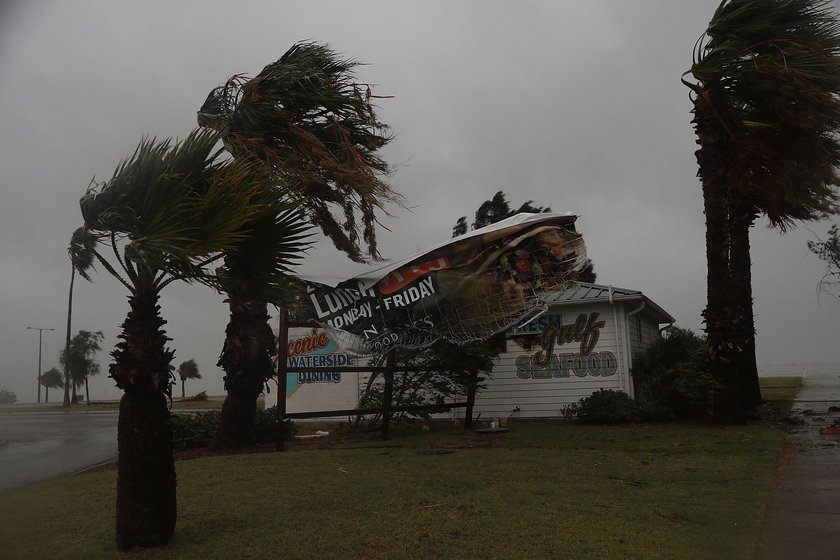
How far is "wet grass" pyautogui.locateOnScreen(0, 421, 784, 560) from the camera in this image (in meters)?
5.81

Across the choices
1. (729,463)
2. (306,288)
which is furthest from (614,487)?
(306,288)

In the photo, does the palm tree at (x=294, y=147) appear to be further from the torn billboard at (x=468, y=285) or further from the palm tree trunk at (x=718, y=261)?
the palm tree trunk at (x=718, y=261)

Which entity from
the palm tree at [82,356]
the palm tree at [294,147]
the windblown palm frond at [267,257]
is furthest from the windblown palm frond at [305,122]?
the palm tree at [82,356]

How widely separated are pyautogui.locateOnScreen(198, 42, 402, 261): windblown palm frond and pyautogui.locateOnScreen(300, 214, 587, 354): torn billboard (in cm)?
169

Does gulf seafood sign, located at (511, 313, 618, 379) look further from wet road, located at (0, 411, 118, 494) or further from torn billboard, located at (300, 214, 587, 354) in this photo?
wet road, located at (0, 411, 118, 494)

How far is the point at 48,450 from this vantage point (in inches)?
569

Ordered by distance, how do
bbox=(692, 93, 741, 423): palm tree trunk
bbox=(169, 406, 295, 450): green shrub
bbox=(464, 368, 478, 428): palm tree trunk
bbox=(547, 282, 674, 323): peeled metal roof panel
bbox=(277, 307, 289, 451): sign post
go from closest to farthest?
bbox=(277, 307, 289, 451): sign post, bbox=(169, 406, 295, 450): green shrub, bbox=(692, 93, 741, 423): palm tree trunk, bbox=(464, 368, 478, 428): palm tree trunk, bbox=(547, 282, 674, 323): peeled metal roof panel

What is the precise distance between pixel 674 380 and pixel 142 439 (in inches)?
526

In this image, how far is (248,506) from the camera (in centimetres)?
747

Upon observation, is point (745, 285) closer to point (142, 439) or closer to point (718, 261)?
point (718, 261)

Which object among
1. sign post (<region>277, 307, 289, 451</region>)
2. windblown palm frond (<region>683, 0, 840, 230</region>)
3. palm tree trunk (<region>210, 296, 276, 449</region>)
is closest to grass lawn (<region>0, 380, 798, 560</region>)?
sign post (<region>277, 307, 289, 451</region>)

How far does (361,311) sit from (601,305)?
889 cm

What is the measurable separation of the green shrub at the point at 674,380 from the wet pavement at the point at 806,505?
2.48 metres

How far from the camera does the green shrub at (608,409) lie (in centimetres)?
1603
